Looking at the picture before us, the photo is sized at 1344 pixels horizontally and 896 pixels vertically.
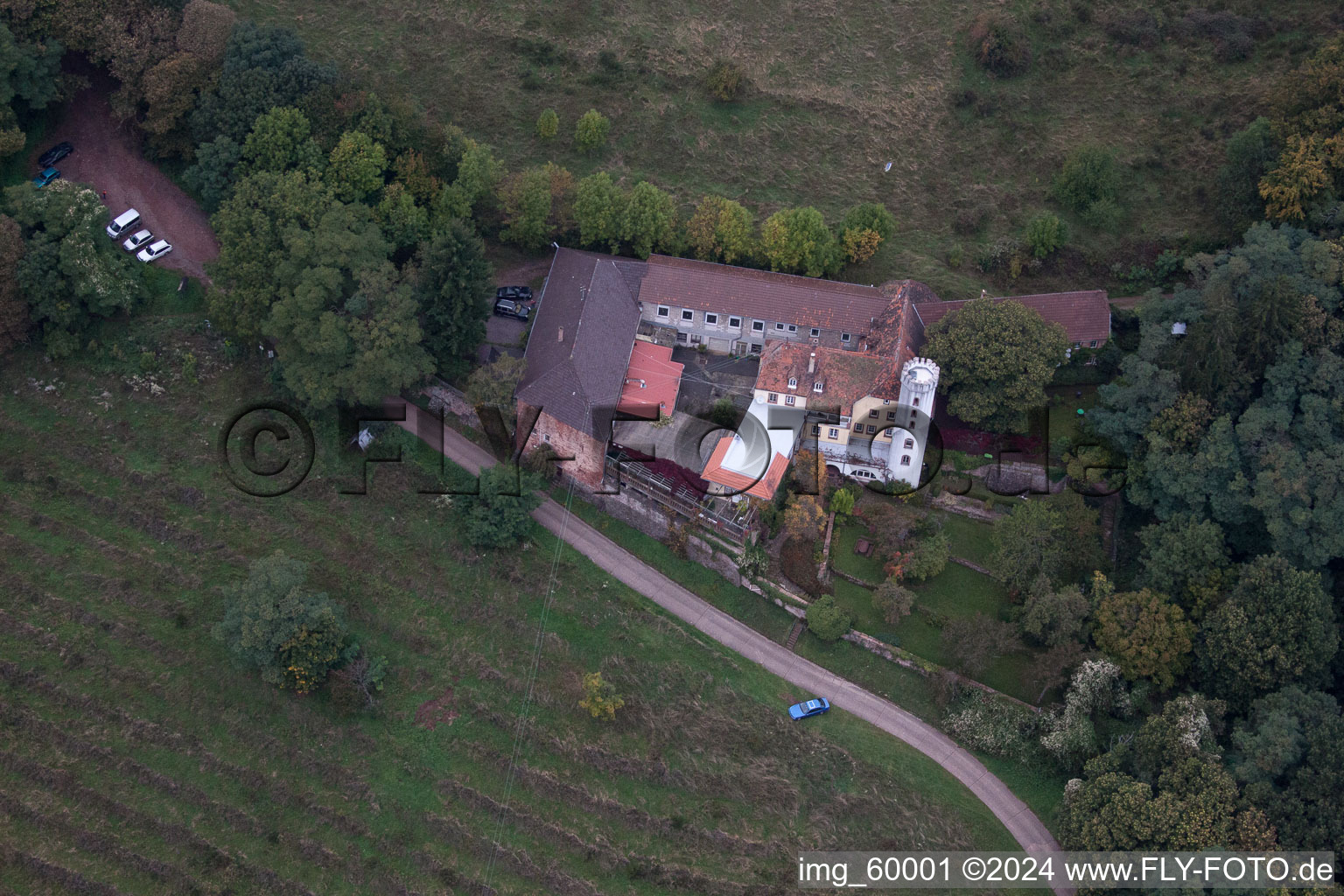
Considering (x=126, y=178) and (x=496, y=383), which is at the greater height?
(x=126, y=178)

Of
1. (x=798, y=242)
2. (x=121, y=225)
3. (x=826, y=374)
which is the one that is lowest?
(x=826, y=374)

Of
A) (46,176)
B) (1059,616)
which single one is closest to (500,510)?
(1059,616)

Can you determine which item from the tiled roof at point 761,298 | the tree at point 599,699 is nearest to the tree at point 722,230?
the tiled roof at point 761,298

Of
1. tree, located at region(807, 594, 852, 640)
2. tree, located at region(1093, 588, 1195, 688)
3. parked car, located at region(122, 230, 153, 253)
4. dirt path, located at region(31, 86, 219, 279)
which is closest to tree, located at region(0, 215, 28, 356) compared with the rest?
parked car, located at region(122, 230, 153, 253)

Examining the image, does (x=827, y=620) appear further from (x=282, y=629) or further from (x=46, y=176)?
(x=46, y=176)

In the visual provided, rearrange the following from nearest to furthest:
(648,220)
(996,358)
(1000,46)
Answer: (996,358) → (648,220) → (1000,46)

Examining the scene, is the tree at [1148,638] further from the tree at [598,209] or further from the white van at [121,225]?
the white van at [121,225]
